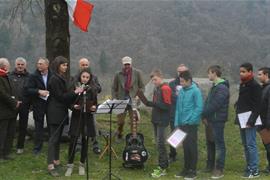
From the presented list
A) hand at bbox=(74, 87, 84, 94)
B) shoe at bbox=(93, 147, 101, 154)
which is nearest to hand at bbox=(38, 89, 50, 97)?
hand at bbox=(74, 87, 84, 94)

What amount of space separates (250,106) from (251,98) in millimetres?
141

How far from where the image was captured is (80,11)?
33.5 ft

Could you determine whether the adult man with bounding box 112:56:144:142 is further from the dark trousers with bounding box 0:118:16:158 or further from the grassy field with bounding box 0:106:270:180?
the dark trousers with bounding box 0:118:16:158

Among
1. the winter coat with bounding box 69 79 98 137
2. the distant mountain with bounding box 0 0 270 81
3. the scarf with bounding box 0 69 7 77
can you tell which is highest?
the distant mountain with bounding box 0 0 270 81

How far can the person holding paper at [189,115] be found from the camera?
8289 millimetres

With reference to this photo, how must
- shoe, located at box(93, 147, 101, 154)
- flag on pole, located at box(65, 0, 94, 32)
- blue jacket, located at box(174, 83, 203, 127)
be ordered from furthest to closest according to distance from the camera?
flag on pole, located at box(65, 0, 94, 32), shoe, located at box(93, 147, 101, 154), blue jacket, located at box(174, 83, 203, 127)

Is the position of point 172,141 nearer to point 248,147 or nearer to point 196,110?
point 196,110

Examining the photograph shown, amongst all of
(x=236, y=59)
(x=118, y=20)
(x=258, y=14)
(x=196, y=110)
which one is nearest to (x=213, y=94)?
(x=196, y=110)

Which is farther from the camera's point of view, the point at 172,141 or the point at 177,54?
the point at 177,54

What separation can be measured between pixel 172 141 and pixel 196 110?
78 cm

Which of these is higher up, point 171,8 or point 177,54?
point 171,8

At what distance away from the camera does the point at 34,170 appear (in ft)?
29.1

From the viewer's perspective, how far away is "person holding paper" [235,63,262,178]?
27.5ft

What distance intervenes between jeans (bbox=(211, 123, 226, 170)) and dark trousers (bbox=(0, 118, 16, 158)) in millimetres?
3806
